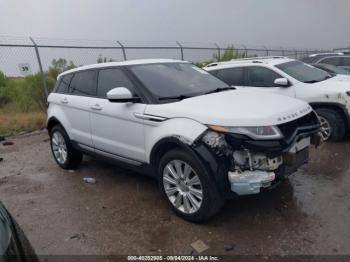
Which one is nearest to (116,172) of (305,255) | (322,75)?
(305,255)

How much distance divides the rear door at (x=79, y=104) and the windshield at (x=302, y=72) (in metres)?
3.86

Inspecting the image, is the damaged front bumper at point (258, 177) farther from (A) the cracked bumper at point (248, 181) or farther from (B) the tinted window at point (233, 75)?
(B) the tinted window at point (233, 75)

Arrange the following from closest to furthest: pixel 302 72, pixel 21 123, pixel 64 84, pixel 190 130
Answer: pixel 190 130 < pixel 64 84 < pixel 302 72 < pixel 21 123

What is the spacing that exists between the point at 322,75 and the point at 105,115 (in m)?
4.85

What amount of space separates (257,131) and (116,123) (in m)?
1.89

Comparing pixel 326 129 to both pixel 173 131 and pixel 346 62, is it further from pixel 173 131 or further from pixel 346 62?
pixel 346 62

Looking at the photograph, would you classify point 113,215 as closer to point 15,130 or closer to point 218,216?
point 218,216

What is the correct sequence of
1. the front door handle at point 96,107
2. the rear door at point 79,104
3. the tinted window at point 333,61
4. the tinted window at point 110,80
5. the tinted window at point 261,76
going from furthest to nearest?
1. the tinted window at point 333,61
2. the tinted window at point 261,76
3. the rear door at point 79,104
4. the front door handle at point 96,107
5. the tinted window at point 110,80

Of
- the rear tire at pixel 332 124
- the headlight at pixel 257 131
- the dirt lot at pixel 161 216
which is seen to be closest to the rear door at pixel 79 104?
the dirt lot at pixel 161 216

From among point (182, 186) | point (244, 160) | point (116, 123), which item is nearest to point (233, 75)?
point (116, 123)

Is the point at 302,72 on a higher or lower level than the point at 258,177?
higher

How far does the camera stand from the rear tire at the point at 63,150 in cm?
569

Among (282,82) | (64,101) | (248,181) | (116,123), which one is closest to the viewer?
(248,181)

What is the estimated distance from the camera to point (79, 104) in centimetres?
518
